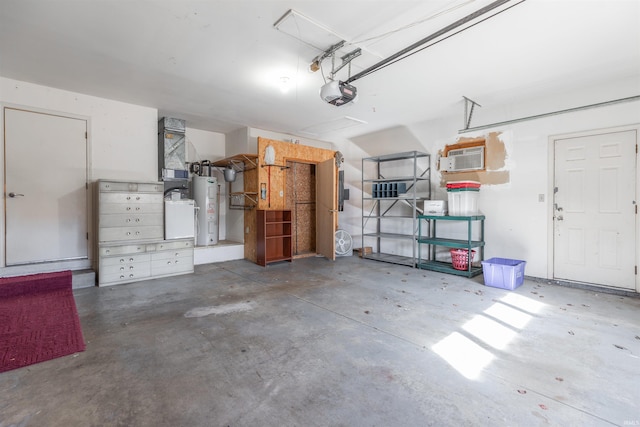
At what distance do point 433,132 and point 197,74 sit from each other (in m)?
4.44

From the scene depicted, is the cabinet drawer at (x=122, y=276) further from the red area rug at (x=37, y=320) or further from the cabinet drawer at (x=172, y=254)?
the red area rug at (x=37, y=320)

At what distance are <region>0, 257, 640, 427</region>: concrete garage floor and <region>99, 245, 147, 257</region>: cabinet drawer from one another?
0.63 meters

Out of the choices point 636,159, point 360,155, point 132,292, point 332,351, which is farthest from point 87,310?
point 636,159

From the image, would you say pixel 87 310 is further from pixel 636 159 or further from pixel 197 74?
pixel 636 159

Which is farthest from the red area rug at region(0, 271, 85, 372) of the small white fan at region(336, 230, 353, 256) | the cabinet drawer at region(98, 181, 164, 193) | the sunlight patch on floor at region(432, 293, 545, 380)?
the small white fan at region(336, 230, 353, 256)

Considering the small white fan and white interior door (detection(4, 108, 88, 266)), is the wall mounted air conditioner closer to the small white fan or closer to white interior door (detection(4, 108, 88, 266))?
the small white fan

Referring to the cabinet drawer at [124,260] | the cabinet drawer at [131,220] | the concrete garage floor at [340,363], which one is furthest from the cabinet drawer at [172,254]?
the concrete garage floor at [340,363]

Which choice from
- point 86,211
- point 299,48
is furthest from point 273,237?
point 299,48

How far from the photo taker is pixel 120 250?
441 cm

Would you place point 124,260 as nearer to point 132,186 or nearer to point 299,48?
point 132,186

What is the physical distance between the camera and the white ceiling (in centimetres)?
261

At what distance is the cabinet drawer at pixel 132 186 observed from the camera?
4.30 m

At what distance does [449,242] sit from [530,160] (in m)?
1.84

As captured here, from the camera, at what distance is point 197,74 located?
3891 mm
